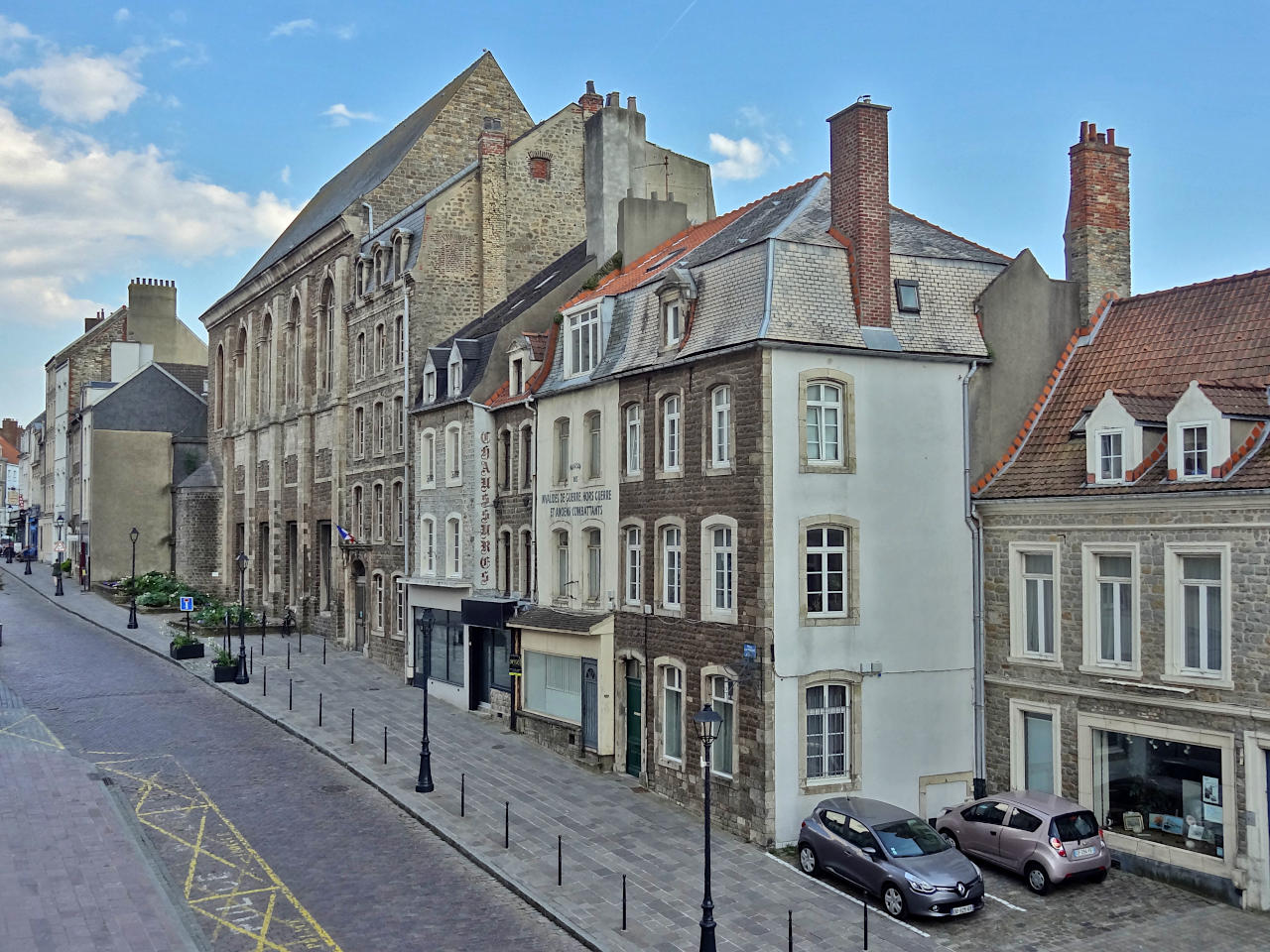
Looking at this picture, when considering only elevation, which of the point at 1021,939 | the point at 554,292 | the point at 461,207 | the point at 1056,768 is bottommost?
the point at 1021,939

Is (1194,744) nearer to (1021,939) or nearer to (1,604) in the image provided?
(1021,939)

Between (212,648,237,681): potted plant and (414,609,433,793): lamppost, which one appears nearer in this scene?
(414,609,433,793): lamppost

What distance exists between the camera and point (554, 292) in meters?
33.3

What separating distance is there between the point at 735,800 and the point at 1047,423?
1017 cm

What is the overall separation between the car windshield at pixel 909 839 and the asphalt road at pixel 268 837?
5436mm

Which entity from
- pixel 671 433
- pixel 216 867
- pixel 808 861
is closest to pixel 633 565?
pixel 671 433

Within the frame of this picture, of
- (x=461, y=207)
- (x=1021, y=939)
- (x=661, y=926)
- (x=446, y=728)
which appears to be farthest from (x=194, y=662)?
(x=1021, y=939)

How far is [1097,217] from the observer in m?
25.3

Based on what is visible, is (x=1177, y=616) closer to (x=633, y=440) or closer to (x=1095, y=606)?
(x=1095, y=606)

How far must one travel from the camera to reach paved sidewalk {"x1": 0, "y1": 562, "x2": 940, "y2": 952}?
56.5 feet

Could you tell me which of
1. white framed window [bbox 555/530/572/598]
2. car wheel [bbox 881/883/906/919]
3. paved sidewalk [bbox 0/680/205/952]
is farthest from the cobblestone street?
white framed window [bbox 555/530/572/598]

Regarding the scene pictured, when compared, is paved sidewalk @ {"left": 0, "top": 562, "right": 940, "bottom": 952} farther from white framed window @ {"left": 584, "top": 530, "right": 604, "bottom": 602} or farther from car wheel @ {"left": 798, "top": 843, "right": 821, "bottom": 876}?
white framed window @ {"left": 584, "top": 530, "right": 604, "bottom": 602}

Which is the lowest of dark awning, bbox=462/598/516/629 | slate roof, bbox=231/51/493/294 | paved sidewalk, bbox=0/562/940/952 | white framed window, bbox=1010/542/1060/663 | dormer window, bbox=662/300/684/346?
paved sidewalk, bbox=0/562/940/952

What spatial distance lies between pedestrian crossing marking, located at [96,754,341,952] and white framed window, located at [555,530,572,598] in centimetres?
967
